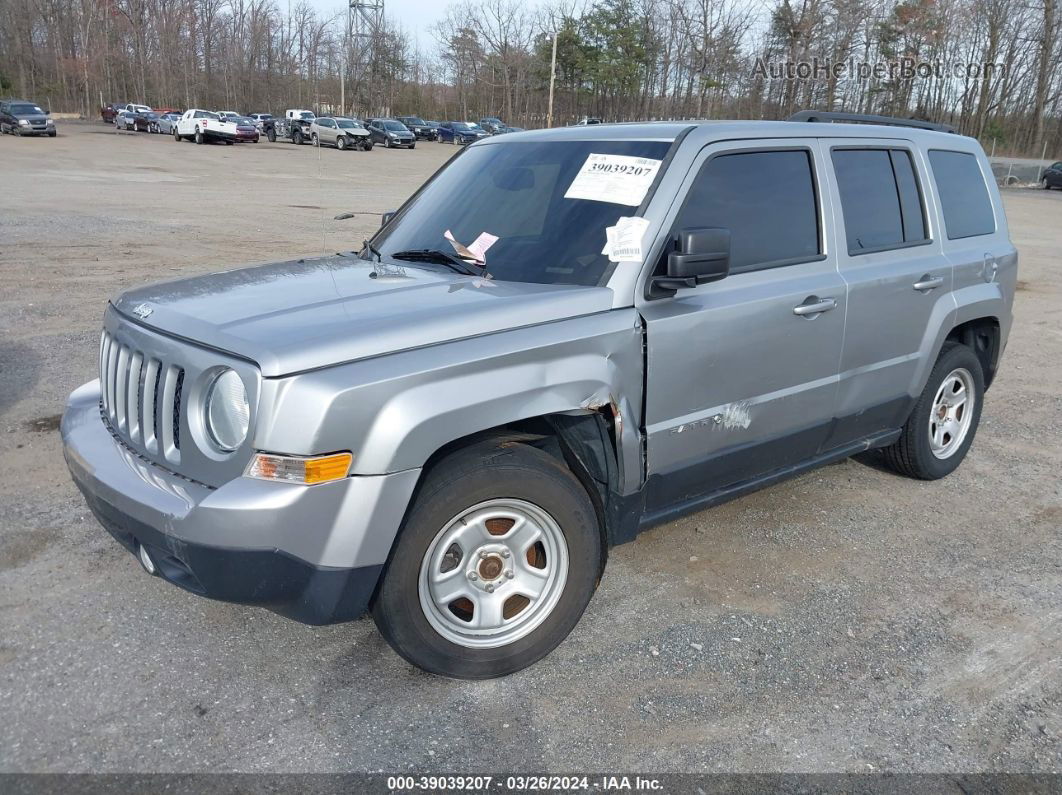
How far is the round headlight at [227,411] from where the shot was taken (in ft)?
8.97

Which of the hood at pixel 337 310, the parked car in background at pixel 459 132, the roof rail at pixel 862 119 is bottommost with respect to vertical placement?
the hood at pixel 337 310

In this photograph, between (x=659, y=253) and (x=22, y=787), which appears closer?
(x=22, y=787)

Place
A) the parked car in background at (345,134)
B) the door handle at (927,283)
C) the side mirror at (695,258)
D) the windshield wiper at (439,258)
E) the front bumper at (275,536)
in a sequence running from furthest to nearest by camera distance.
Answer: the parked car in background at (345,134) < the door handle at (927,283) < the windshield wiper at (439,258) < the side mirror at (695,258) < the front bumper at (275,536)

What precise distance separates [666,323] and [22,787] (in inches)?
102

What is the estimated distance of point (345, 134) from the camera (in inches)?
1748

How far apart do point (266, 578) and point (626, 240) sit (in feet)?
5.91

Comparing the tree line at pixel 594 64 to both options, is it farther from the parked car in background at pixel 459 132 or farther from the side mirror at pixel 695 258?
the side mirror at pixel 695 258

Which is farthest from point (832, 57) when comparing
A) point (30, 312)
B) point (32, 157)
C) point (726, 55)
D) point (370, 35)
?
point (30, 312)

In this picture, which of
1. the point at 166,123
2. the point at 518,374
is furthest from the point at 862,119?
the point at 166,123

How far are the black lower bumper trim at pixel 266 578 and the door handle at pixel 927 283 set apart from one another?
320cm

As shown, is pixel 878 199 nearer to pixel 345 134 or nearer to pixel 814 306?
pixel 814 306

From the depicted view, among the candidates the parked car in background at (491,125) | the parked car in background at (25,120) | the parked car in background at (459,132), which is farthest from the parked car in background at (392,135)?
the parked car in background at (25,120)

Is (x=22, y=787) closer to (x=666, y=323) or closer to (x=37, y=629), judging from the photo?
(x=37, y=629)

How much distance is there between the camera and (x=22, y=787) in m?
2.56
